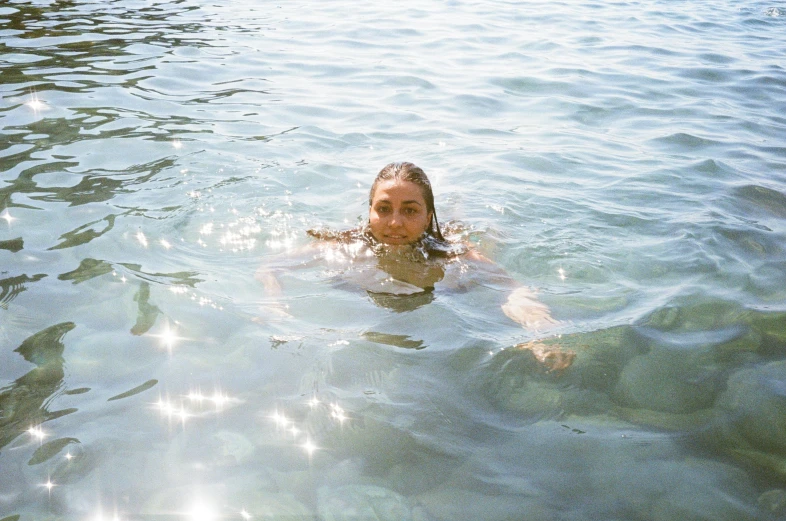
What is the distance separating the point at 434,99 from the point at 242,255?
4.59 metres

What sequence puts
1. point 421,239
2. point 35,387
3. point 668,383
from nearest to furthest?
point 35,387
point 668,383
point 421,239

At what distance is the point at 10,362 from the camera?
339 centimetres

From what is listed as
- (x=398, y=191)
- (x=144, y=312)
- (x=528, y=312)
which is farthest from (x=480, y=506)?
(x=398, y=191)

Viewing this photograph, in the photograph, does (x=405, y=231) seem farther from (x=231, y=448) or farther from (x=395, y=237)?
(x=231, y=448)

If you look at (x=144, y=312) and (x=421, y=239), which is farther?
(x=421, y=239)

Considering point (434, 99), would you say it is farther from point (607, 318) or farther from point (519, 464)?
point (519, 464)

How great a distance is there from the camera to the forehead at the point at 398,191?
4949 mm

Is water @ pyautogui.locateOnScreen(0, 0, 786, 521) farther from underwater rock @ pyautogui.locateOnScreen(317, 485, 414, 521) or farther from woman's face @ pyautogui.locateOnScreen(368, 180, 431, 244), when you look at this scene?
woman's face @ pyautogui.locateOnScreen(368, 180, 431, 244)

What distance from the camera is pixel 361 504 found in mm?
2678

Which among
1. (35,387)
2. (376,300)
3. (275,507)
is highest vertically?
(35,387)

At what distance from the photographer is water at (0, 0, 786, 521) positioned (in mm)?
2814

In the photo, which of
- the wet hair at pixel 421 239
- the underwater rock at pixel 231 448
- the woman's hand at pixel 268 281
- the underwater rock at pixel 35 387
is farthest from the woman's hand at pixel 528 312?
the underwater rock at pixel 35 387

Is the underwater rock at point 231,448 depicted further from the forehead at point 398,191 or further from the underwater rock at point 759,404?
the forehead at point 398,191

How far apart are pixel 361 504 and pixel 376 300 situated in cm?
188
